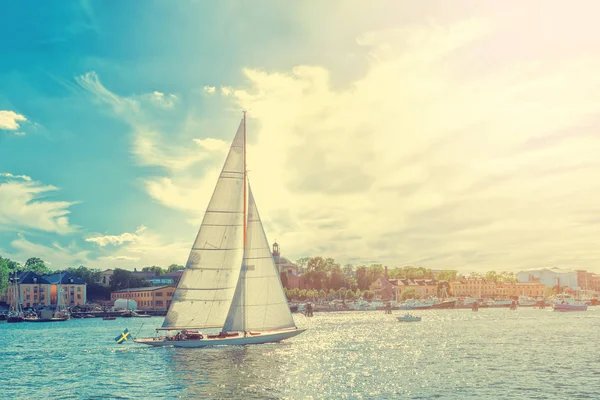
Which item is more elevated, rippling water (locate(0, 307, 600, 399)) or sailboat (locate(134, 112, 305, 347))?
sailboat (locate(134, 112, 305, 347))

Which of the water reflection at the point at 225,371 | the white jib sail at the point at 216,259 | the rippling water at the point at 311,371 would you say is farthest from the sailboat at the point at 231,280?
the rippling water at the point at 311,371

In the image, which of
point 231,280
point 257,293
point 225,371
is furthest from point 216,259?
point 225,371

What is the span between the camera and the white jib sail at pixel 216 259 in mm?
62688

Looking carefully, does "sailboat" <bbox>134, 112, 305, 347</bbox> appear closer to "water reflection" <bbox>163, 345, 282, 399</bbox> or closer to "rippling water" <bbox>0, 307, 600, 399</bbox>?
"water reflection" <bbox>163, 345, 282, 399</bbox>

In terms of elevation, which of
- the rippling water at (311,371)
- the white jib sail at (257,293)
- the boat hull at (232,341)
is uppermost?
the white jib sail at (257,293)

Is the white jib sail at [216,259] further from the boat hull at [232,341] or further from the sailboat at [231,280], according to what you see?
the boat hull at [232,341]

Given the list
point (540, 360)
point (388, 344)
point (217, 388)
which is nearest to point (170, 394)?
point (217, 388)

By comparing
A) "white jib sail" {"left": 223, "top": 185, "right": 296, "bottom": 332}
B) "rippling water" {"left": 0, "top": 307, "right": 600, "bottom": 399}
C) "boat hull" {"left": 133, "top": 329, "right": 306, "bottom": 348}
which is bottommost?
"rippling water" {"left": 0, "top": 307, "right": 600, "bottom": 399}

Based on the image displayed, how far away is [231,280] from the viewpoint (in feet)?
210

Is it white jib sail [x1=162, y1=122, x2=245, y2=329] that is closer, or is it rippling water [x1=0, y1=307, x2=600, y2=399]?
rippling water [x1=0, y1=307, x2=600, y2=399]

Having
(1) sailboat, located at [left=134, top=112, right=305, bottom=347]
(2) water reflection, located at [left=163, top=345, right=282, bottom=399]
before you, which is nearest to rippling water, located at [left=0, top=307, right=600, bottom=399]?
(2) water reflection, located at [left=163, top=345, right=282, bottom=399]

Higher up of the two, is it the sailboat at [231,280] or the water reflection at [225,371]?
the sailboat at [231,280]

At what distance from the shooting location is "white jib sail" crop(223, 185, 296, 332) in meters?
62.3

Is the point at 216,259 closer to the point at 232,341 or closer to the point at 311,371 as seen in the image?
the point at 232,341
